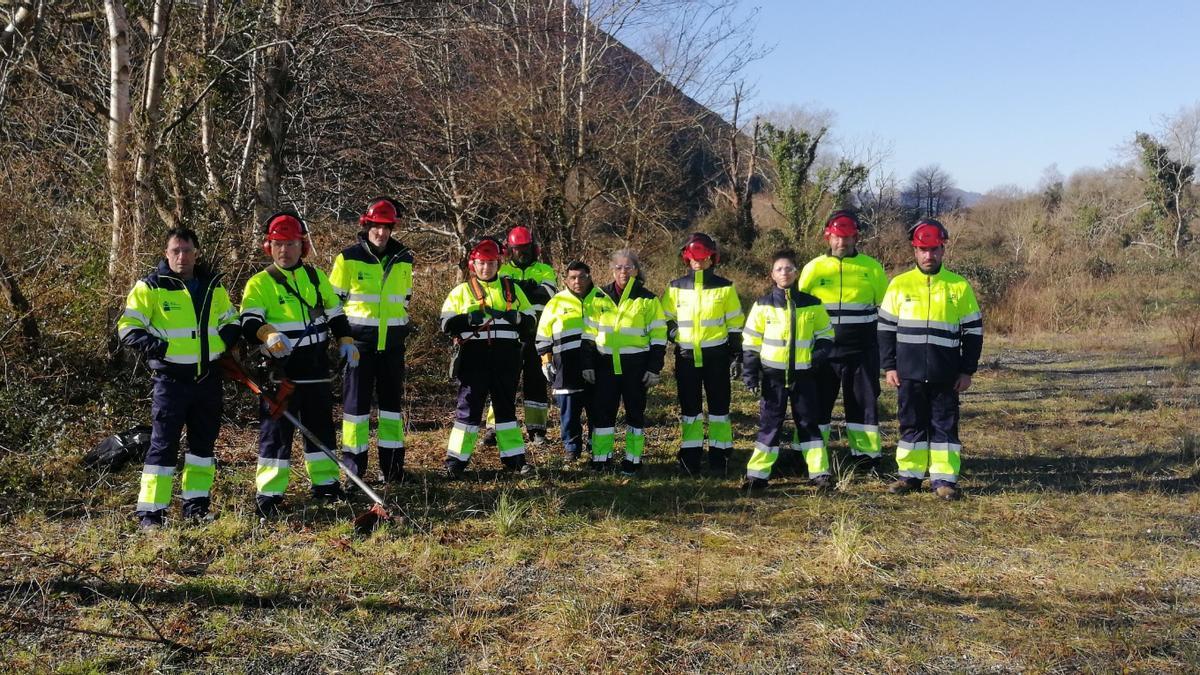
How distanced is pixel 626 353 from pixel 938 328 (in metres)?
2.46

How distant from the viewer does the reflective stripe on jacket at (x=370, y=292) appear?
6160 millimetres

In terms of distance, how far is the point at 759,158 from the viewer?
103 ft

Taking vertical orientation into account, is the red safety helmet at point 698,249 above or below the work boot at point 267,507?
above

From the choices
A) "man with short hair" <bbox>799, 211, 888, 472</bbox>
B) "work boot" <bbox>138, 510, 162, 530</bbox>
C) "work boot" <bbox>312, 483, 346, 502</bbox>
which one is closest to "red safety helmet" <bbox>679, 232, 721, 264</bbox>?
"man with short hair" <bbox>799, 211, 888, 472</bbox>

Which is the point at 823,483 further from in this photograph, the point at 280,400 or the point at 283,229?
the point at 283,229

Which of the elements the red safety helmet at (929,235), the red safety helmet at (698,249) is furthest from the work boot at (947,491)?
the red safety helmet at (698,249)

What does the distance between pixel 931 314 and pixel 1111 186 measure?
40.5 meters

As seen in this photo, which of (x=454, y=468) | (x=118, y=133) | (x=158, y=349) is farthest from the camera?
(x=118, y=133)

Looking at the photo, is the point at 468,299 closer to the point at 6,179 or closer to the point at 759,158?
the point at 6,179

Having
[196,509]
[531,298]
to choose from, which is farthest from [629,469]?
[196,509]

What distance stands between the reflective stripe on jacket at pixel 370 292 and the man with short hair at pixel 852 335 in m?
3.47

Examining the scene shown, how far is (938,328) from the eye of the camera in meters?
6.22

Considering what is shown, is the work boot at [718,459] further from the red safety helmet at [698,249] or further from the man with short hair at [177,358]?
the man with short hair at [177,358]

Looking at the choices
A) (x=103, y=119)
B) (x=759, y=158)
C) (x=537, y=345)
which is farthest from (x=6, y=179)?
(x=759, y=158)
